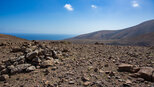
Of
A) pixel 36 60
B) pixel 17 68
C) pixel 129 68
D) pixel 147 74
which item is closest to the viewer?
pixel 147 74

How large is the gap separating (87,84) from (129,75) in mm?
1751

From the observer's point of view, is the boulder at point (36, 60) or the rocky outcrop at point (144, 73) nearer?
the rocky outcrop at point (144, 73)

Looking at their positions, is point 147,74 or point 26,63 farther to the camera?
point 26,63

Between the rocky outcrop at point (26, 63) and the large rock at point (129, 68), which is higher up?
the rocky outcrop at point (26, 63)

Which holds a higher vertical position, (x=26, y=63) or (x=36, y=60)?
(x=36, y=60)

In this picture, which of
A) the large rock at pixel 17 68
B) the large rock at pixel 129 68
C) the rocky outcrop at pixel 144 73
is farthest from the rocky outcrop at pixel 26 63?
the rocky outcrop at pixel 144 73

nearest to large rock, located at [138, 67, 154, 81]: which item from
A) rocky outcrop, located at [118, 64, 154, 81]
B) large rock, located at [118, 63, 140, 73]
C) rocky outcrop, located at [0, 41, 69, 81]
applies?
rocky outcrop, located at [118, 64, 154, 81]

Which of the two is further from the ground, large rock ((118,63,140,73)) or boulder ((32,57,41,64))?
boulder ((32,57,41,64))

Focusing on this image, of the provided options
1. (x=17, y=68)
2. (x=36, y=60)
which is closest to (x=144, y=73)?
(x=36, y=60)

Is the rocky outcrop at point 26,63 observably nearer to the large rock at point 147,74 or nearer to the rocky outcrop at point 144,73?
the rocky outcrop at point 144,73

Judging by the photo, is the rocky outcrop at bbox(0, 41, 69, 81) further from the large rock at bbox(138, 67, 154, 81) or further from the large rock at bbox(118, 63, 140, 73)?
the large rock at bbox(138, 67, 154, 81)

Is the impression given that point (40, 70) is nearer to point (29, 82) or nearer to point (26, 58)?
point (29, 82)

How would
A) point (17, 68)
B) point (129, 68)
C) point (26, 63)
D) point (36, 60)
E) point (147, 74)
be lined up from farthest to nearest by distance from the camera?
point (36, 60)
point (26, 63)
point (17, 68)
point (129, 68)
point (147, 74)

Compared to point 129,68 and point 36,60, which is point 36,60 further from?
point 129,68
